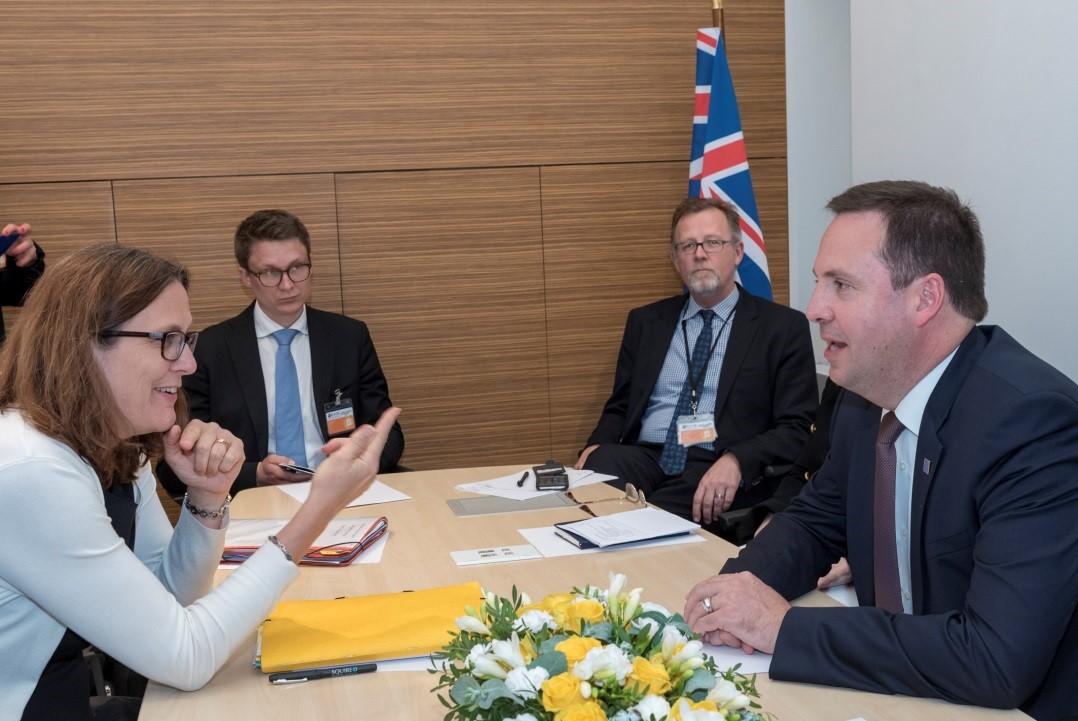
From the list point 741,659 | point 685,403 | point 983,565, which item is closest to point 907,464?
point 983,565

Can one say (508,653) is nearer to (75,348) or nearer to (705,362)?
(75,348)

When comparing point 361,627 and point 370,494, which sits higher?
point 361,627

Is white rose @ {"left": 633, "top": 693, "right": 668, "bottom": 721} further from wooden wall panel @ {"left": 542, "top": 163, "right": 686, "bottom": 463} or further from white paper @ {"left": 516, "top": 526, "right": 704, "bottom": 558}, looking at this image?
wooden wall panel @ {"left": 542, "top": 163, "right": 686, "bottom": 463}

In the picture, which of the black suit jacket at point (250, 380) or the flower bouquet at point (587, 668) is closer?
the flower bouquet at point (587, 668)

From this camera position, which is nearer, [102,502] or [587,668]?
[587,668]

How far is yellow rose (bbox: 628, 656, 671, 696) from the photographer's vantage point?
1.13 meters

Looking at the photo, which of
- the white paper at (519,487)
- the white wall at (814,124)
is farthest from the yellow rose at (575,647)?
the white wall at (814,124)

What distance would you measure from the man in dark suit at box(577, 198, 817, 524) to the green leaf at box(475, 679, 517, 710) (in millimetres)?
2653

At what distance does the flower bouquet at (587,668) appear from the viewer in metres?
1.10

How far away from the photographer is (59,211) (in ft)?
15.0

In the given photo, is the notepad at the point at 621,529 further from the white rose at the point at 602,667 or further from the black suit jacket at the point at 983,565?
the white rose at the point at 602,667

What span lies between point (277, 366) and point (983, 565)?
3.27 m

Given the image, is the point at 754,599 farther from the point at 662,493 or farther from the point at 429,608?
the point at 662,493

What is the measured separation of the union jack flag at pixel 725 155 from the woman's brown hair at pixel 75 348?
11.4 ft
